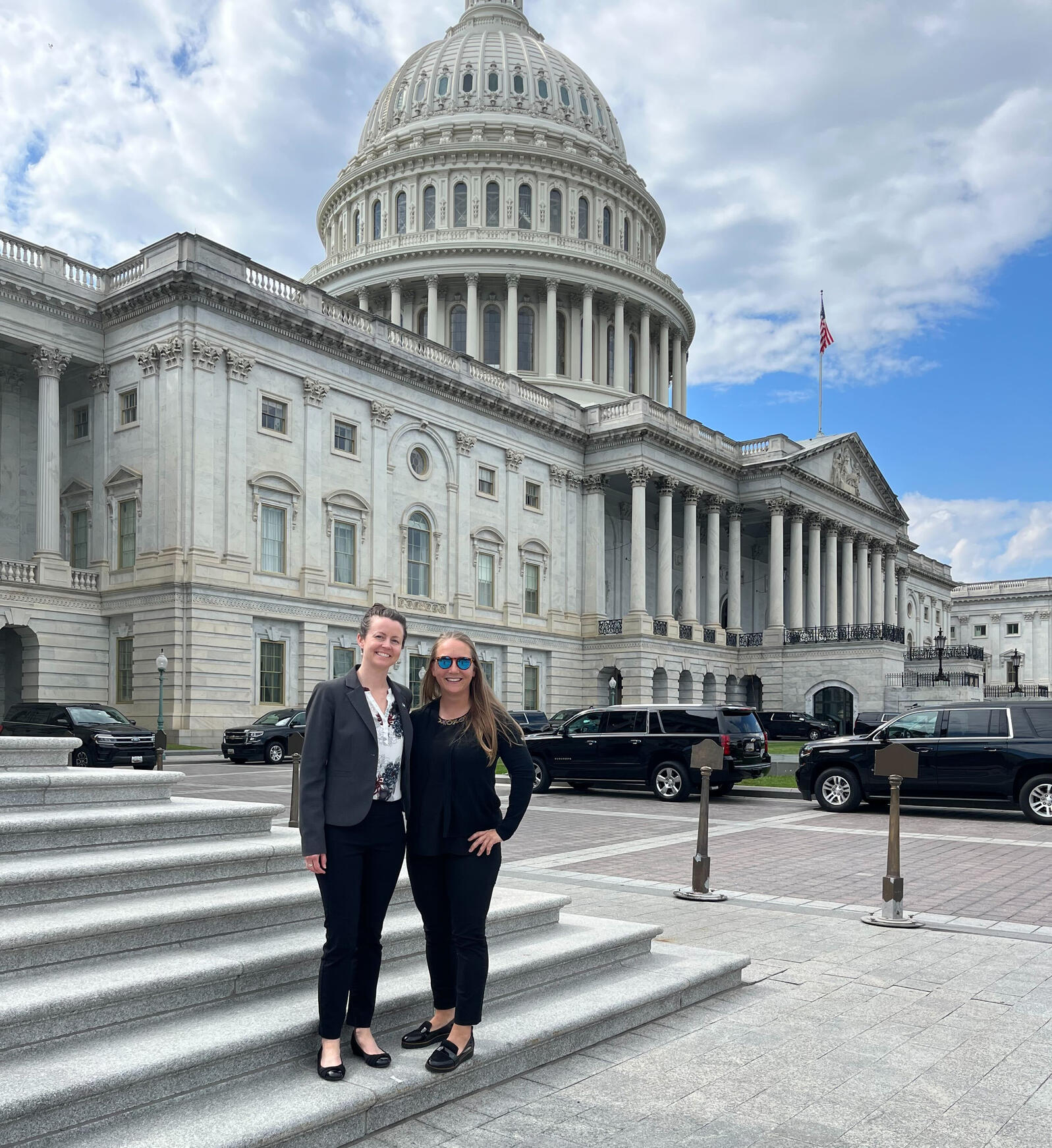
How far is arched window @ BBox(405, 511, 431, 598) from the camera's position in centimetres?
4647

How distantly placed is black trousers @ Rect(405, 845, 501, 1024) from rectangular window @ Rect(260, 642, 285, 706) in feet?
113

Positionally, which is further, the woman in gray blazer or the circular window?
the circular window

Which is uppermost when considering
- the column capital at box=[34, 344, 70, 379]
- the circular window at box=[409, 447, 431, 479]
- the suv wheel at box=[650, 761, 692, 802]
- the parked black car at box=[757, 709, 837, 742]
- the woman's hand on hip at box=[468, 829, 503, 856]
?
the column capital at box=[34, 344, 70, 379]

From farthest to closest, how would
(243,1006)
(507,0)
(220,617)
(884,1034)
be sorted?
(507,0) → (220,617) → (884,1034) → (243,1006)

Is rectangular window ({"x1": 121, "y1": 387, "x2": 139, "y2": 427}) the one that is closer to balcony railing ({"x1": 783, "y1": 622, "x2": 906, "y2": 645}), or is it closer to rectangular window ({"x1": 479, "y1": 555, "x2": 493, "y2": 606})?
rectangular window ({"x1": 479, "y1": 555, "x2": 493, "y2": 606})

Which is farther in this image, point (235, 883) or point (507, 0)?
point (507, 0)

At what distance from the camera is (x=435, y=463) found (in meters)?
48.0

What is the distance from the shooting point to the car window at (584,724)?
76.7 feet

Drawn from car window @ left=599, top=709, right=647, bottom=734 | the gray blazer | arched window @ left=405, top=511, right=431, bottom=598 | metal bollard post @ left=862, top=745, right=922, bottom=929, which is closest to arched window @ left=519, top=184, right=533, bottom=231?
arched window @ left=405, top=511, right=431, bottom=598

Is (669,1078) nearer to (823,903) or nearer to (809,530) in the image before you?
(823,903)

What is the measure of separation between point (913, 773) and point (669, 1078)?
19.0 feet

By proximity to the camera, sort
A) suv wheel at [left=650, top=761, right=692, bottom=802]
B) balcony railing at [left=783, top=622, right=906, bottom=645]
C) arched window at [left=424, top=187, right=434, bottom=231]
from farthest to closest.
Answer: arched window at [left=424, top=187, right=434, bottom=231]
balcony railing at [left=783, top=622, right=906, bottom=645]
suv wheel at [left=650, top=761, right=692, bottom=802]

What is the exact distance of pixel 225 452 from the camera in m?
38.2

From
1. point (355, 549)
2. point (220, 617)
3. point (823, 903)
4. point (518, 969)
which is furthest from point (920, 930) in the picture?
point (355, 549)
